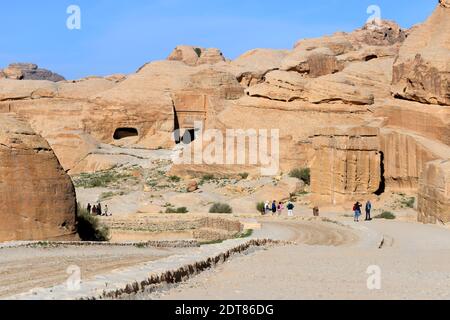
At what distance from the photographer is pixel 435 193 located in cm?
2019

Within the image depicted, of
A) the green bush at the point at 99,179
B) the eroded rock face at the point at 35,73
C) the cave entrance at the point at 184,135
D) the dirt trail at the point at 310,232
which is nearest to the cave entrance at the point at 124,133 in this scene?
the cave entrance at the point at 184,135

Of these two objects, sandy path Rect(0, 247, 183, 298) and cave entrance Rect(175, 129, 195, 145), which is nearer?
sandy path Rect(0, 247, 183, 298)

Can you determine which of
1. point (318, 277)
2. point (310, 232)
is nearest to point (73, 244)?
point (310, 232)

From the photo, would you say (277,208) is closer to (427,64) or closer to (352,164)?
(352,164)

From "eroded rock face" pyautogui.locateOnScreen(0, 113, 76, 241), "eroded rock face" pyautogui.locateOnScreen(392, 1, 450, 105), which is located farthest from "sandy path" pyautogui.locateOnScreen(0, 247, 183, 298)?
"eroded rock face" pyautogui.locateOnScreen(392, 1, 450, 105)

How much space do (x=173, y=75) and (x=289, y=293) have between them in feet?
132

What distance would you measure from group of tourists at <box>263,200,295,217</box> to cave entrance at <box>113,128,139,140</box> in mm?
19031

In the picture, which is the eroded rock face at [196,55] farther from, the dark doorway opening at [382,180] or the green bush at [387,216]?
the green bush at [387,216]

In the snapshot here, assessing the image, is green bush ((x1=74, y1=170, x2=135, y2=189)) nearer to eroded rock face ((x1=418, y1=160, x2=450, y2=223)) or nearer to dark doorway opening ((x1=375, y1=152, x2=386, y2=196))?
dark doorway opening ((x1=375, y1=152, x2=386, y2=196))

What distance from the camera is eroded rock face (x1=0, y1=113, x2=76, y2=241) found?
16.1 meters
